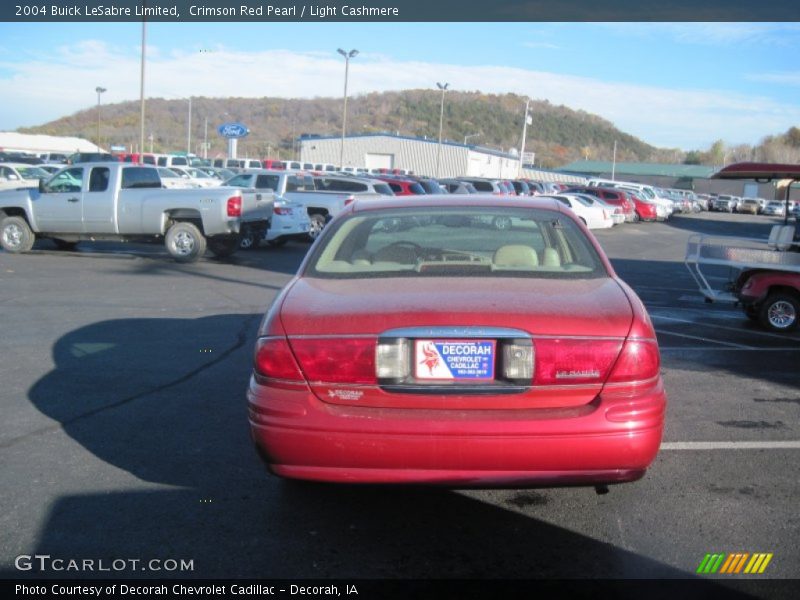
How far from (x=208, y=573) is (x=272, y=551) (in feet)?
1.06

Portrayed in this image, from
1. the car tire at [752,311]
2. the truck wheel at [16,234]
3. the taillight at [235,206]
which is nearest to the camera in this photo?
the car tire at [752,311]

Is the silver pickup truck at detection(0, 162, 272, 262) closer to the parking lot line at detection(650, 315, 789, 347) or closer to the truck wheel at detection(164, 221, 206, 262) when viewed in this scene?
the truck wheel at detection(164, 221, 206, 262)

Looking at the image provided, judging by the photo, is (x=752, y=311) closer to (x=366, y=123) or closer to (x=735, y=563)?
(x=735, y=563)

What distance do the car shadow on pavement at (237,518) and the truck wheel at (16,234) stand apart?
465 inches

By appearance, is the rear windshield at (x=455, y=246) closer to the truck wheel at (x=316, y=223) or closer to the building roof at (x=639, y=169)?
the truck wheel at (x=316, y=223)

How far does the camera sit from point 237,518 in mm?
4078

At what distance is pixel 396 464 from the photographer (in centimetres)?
357

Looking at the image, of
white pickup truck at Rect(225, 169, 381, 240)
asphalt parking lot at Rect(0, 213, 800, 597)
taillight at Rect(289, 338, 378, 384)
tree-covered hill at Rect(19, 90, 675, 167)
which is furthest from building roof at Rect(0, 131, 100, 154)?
taillight at Rect(289, 338, 378, 384)

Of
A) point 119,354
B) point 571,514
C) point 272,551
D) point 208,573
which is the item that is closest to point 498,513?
point 571,514

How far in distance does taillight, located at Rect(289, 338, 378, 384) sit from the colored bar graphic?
167cm

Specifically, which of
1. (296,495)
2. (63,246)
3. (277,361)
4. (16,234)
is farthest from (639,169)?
(277,361)

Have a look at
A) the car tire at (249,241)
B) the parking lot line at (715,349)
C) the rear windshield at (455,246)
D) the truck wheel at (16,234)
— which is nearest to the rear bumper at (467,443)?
the rear windshield at (455,246)

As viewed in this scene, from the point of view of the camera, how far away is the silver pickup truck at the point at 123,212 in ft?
A: 51.6

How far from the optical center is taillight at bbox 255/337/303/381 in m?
3.71
